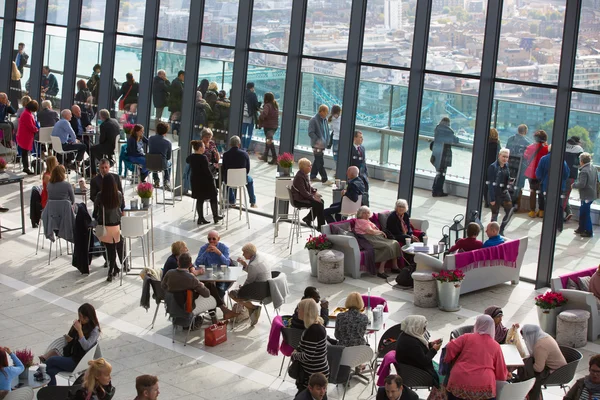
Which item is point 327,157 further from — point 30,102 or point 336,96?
point 30,102

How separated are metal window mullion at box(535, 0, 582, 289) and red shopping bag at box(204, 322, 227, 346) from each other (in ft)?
15.6

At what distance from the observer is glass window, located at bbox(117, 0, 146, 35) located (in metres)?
18.6

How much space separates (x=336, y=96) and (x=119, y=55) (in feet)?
18.2

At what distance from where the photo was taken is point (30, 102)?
18281 millimetres

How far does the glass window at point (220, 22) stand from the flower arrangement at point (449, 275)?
6612mm

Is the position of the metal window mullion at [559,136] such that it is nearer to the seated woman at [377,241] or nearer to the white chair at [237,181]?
the seated woman at [377,241]

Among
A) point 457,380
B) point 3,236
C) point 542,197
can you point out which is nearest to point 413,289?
point 542,197

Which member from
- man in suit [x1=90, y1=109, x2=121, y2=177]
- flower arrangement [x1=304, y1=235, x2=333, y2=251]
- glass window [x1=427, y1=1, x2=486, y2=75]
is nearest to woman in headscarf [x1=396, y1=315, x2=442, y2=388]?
flower arrangement [x1=304, y1=235, x2=333, y2=251]

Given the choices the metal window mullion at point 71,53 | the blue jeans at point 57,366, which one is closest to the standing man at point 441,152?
the blue jeans at point 57,366

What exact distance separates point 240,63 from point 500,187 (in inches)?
208

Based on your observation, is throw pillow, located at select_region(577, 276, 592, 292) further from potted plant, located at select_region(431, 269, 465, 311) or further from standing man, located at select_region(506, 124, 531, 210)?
standing man, located at select_region(506, 124, 531, 210)

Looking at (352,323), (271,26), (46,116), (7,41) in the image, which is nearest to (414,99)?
(271,26)

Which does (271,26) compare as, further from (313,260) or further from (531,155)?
(531,155)

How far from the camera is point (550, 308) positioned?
11.5m
